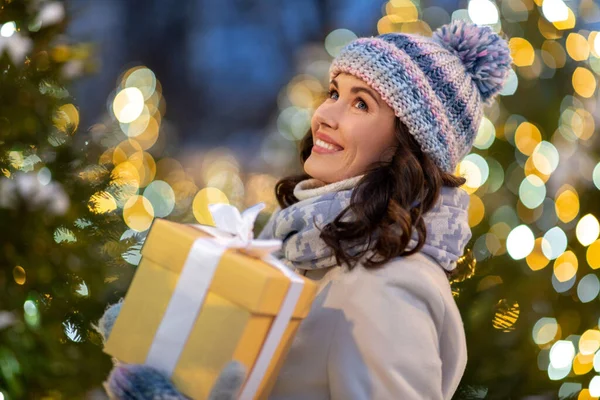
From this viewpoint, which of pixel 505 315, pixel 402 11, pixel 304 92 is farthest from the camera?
pixel 304 92

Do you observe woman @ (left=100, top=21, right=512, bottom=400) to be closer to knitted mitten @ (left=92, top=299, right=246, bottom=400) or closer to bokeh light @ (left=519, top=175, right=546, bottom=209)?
knitted mitten @ (left=92, top=299, right=246, bottom=400)

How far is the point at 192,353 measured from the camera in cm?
112

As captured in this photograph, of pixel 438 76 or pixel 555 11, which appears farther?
pixel 555 11

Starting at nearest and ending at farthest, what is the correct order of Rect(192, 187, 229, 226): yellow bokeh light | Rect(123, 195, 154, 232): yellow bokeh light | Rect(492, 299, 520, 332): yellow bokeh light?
Rect(492, 299, 520, 332): yellow bokeh light, Rect(123, 195, 154, 232): yellow bokeh light, Rect(192, 187, 229, 226): yellow bokeh light

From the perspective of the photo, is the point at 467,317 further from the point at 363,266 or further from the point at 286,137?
the point at 286,137

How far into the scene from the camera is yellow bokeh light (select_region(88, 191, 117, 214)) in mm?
1572

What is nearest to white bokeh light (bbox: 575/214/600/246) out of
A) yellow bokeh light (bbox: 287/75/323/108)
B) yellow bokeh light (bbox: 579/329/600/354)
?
yellow bokeh light (bbox: 579/329/600/354)

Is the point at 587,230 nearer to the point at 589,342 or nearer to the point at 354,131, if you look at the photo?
the point at 589,342

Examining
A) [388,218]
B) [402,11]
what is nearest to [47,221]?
[388,218]

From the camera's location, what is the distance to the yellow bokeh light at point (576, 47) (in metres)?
2.15

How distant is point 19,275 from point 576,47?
5.03ft

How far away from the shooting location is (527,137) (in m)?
2.12

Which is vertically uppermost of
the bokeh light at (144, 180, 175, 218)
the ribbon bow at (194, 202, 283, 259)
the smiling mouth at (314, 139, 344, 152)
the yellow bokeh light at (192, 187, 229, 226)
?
the smiling mouth at (314, 139, 344, 152)

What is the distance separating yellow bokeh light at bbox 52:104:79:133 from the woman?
436 mm
